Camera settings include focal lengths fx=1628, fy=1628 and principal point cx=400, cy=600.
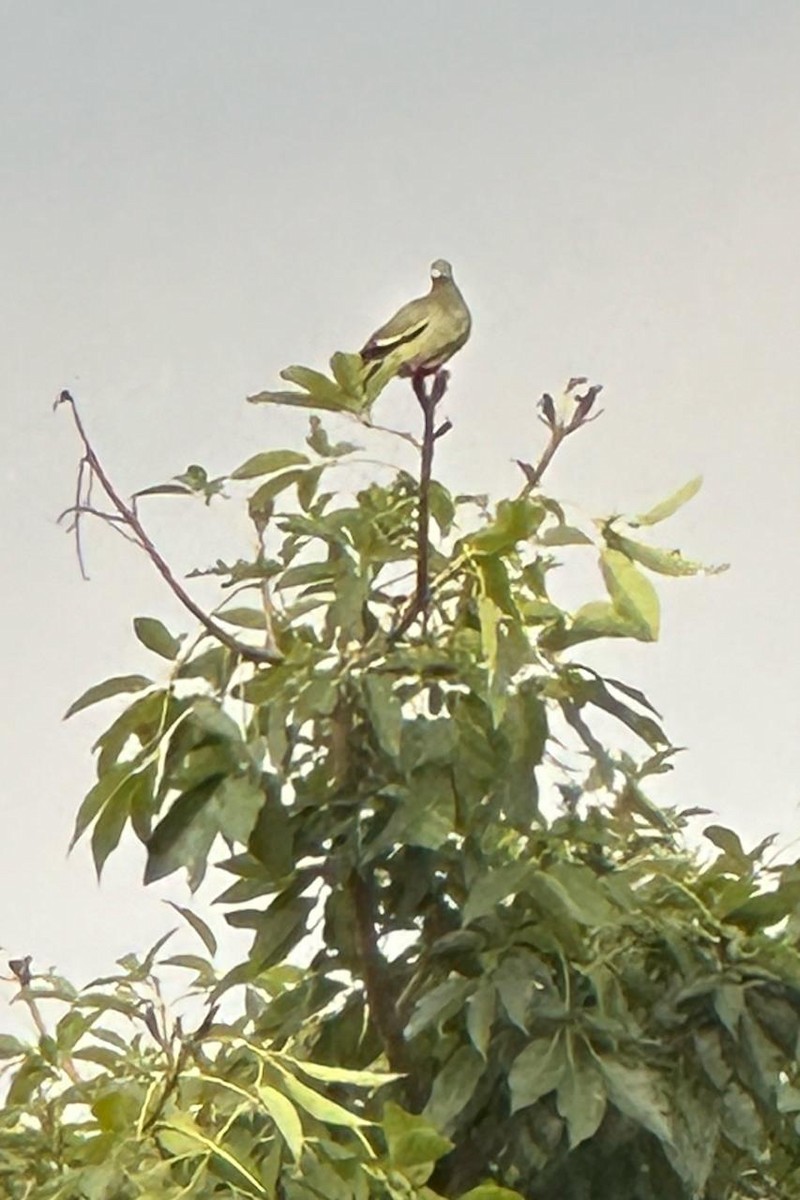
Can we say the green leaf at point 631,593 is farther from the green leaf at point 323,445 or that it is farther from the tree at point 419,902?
the green leaf at point 323,445

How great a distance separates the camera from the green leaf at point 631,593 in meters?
0.56

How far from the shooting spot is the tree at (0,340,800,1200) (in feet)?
1.77

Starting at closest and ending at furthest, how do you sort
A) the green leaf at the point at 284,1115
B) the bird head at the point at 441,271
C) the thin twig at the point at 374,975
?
the green leaf at the point at 284,1115
the thin twig at the point at 374,975
the bird head at the point at 441,271

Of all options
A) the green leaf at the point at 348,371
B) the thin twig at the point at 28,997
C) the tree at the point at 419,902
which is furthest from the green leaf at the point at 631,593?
the thin twig at the point at 28,997

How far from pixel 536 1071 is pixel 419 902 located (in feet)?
0.26

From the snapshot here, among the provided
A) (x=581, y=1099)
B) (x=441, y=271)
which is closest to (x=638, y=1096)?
(x=581, y=1099)

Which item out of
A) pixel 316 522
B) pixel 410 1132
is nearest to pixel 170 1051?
pixel 410 1132

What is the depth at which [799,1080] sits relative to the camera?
0.62 metres

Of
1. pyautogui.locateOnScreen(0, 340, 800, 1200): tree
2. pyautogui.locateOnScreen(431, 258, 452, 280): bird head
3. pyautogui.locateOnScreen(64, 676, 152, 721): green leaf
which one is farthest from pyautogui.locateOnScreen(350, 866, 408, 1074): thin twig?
pyautogui.locateOnScreen(431, 258, 452, 280): bird head

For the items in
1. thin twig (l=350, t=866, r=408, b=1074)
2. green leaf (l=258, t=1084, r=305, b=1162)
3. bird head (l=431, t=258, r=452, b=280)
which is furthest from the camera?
bird head (l=431, t=258, r=452, b=280)

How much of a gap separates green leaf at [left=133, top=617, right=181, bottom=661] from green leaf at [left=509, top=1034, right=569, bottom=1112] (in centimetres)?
19

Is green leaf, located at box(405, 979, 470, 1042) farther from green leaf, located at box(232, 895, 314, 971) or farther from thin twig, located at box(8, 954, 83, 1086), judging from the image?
thin twig, located at box(8, 954, 83, 1086)

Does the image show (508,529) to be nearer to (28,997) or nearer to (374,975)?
(374,975)

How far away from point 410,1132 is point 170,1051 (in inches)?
3.2
